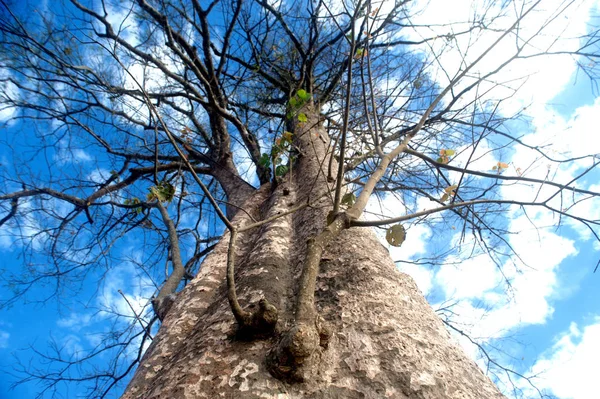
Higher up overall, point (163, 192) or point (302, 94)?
point (302, 94)

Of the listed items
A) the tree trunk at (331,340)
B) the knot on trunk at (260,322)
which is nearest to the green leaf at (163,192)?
the tree trunk at (331,340)

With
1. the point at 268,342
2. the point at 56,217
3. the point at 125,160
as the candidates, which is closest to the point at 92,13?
the point at 125,160

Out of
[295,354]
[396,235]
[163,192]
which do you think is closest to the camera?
[295,354]

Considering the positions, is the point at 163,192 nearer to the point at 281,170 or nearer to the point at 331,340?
the point at 281,170

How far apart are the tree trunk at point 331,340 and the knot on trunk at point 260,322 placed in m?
0.02

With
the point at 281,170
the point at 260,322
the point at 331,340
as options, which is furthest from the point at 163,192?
the point at 331,340

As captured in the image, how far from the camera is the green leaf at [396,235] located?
117 cm

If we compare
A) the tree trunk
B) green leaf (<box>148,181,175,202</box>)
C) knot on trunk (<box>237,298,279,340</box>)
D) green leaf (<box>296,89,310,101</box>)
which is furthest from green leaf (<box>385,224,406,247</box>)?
green leaf (<box>148,181,175,202</box>)

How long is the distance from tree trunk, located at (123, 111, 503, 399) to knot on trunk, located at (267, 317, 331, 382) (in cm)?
2

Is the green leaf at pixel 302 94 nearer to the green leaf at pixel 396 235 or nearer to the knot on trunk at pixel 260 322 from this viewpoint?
the green leaf at pixel 396 235

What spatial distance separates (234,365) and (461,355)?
1.74ft

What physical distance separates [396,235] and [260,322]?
2.11 ft

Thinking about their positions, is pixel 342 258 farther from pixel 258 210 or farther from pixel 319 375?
pixel 258 210

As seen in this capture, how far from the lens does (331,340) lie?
2.42 feet
